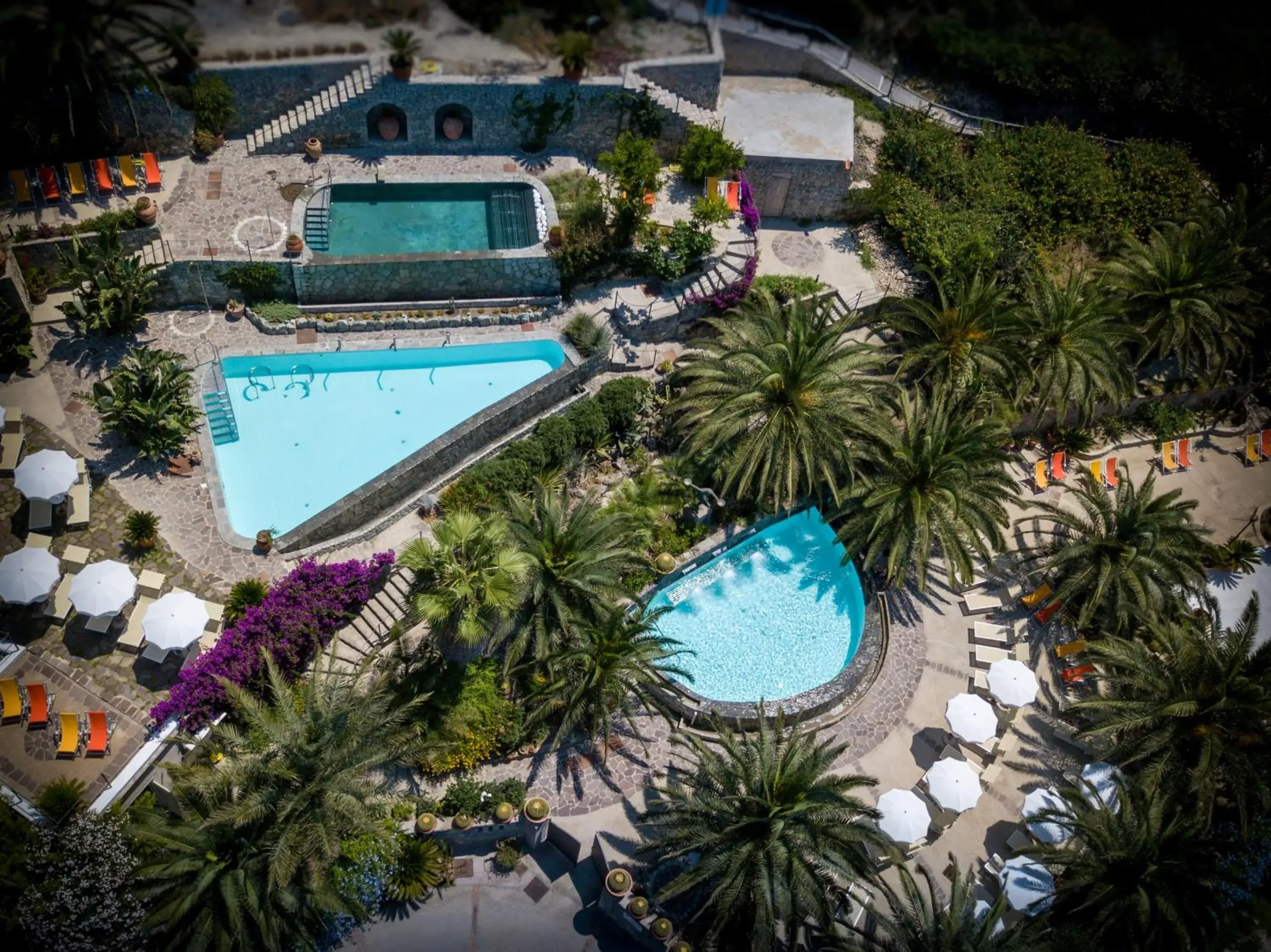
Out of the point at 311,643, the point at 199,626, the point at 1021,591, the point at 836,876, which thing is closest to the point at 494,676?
the point at 311,643

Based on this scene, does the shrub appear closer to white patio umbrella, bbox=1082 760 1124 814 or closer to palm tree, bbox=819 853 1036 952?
white patio umbrella, bbox=1082 760 1124 814

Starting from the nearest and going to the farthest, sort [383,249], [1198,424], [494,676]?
[494,676]
[383,249]
[1198,424]

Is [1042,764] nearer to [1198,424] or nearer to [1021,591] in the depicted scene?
[1021,591]

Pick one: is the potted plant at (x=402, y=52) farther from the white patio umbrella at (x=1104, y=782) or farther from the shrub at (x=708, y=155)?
the white patio umbrella at (x=1104, y=782)

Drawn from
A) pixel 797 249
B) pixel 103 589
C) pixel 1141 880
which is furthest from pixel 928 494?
pixel 103 589

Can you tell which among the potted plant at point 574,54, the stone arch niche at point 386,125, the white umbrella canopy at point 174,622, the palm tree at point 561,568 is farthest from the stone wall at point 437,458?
the stone arch niche at point 386,125
